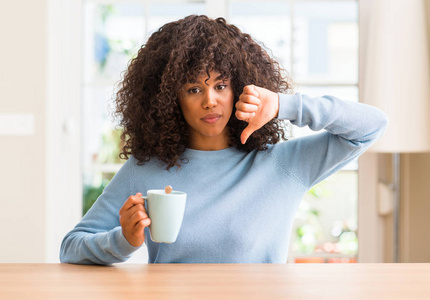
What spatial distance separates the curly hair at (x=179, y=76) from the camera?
4.32ft

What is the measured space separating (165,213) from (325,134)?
522mm

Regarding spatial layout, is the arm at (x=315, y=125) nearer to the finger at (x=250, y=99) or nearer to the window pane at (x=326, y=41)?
the finger at (x=250, y=99)

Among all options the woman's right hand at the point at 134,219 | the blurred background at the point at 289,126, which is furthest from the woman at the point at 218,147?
the blurred background at the point at 289,126

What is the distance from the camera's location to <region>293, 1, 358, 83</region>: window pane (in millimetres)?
2643

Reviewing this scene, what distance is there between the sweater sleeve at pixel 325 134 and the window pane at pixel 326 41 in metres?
1.30

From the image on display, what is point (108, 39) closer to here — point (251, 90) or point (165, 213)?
point (251, 90)

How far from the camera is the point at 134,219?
3.50 feet

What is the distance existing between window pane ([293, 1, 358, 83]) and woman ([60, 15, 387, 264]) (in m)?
1.26

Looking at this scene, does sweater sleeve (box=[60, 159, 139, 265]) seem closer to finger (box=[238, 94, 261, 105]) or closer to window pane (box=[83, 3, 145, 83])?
finger (box=[238, 94, 261, 105])

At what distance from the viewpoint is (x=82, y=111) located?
2.66 m

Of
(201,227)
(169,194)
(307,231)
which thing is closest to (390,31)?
(307,231)

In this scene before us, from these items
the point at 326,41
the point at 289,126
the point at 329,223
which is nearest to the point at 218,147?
the point at 289,126

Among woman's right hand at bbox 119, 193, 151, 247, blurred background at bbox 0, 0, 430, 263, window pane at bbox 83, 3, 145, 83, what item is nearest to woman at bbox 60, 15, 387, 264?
woman's right hand at bbox 119, 193, 151, 247

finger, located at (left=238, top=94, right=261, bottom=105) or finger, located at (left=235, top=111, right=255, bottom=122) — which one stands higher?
finger, located at (left=238, top=94, right=261, bottom=105)
